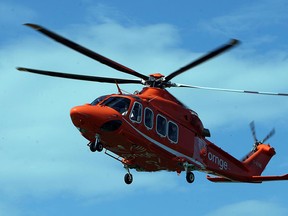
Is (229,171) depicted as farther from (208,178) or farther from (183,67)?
(183,67)

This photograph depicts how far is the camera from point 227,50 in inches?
1163

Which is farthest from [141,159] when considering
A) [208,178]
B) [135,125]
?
[208,178]

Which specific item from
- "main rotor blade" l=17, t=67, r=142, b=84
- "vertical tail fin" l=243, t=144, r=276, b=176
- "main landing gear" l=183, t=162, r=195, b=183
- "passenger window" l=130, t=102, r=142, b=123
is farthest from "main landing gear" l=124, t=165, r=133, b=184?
"vertical tail fin" l=243, t=144, r=276, b=176

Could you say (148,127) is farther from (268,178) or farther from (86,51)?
(268,178)

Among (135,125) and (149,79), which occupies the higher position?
(149,79)

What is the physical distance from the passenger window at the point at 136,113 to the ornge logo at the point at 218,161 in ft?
22.4

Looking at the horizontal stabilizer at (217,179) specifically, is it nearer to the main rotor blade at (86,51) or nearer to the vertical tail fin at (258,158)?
the vertical tail fin at (258,158)

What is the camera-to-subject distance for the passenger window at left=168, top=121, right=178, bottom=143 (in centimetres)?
3556

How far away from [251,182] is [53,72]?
15.9 metres

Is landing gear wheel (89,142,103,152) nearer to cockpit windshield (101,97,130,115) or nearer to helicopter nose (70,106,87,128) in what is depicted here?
helicopter nose (70,106,87,128)

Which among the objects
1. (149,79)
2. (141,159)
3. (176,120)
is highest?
(149,79)

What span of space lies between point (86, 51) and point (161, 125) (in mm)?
6721

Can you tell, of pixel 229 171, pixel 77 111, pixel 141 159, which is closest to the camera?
pixel 77 111

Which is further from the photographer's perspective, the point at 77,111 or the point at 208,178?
the point at 208,178
